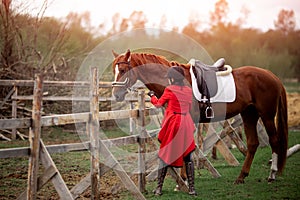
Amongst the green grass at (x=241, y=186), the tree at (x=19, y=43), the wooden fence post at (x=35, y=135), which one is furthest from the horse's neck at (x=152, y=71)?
the tree at (x=19, y=43)

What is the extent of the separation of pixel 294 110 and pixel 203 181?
1319cm

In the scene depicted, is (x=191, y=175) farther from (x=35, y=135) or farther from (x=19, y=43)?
(x=19, y=43)

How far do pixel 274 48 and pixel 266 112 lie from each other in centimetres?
2695

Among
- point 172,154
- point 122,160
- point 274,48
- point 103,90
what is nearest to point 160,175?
point 172,154

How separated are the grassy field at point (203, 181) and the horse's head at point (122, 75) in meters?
1.50

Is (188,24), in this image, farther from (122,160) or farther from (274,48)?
(122,160)

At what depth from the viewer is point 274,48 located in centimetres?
3359

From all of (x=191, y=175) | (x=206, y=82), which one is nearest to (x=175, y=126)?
(x=191, y=175)

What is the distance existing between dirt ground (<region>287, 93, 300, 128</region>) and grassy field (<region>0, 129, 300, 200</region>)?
757cm

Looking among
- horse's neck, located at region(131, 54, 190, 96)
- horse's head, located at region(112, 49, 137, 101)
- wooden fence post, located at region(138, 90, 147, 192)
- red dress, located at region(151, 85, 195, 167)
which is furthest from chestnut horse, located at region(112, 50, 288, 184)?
wooden fence post, located at region(138, 90, 147, 192)

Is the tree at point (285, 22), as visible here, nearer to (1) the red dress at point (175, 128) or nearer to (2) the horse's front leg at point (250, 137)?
(2) the horse's front leg at point (250, 137)

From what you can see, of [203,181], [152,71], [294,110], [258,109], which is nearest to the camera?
[152,71]

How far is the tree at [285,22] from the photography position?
37406mm

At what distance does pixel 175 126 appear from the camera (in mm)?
6484
